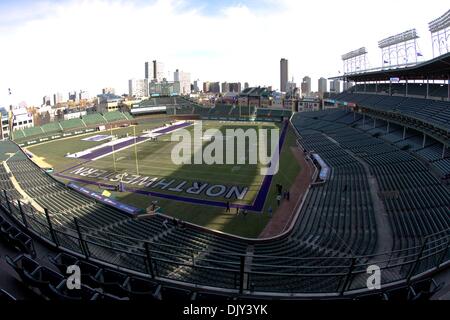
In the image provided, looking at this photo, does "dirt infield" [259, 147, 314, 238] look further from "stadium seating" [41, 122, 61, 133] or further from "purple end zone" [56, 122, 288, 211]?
"stadium seating" [41, 122, 61, 133]

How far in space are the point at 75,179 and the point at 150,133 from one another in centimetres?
3519

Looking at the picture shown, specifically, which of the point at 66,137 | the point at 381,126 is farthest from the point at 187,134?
the point at 381,126

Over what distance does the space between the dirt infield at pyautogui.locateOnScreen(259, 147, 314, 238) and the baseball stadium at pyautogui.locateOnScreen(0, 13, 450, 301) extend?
17 centimetres

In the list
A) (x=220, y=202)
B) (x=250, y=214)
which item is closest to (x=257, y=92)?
(x=220, y=202)

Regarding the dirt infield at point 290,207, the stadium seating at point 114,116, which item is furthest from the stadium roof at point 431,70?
the stadium seating at point 114,116

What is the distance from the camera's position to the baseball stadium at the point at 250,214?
9.43m

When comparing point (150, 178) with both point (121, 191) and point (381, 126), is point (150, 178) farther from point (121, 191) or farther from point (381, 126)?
point (381, 126)

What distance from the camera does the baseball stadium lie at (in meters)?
9.43

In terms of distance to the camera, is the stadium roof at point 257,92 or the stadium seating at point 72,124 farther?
the stadium roof at point 257,92

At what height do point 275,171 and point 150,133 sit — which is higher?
point 150,133

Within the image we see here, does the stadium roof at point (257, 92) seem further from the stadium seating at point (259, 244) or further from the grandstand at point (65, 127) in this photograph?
→ the stadium seating at point (259, 244)

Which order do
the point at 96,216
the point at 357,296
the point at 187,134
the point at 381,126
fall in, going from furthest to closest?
the point at 187,134 < the point at 381,126 < the point at 96,216 < the point at 357,296

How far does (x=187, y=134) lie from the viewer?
68.3m

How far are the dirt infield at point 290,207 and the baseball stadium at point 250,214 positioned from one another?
17 cm
